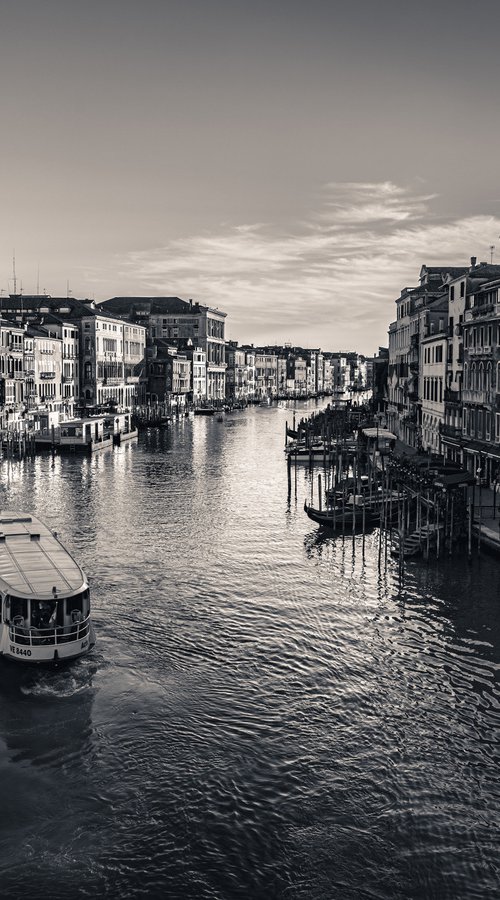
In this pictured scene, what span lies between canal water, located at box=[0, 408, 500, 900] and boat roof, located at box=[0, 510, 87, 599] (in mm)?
2352

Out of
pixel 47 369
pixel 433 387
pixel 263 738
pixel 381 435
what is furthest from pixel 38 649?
pixel 47 369

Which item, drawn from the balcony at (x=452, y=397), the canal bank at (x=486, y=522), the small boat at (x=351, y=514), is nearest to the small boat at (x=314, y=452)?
the balcony at (x=452, y=397)

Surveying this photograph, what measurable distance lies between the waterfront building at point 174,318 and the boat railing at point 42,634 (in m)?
151

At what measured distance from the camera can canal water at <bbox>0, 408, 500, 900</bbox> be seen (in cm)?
1518

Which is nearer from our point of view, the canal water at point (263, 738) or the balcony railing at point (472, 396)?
the canal water at point (263, 738)

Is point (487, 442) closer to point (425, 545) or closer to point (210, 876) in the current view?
point (425, 545)

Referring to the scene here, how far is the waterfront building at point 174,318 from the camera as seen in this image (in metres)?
174

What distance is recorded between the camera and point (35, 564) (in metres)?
26.2

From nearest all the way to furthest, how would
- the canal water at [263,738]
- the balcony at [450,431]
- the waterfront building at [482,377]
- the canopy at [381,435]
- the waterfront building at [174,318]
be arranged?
the canal water at [263,738] → the waterfront building at [482,377] → the balcony at [450,431] → the canopy at [381,435] → the waterfront building at [174,318]

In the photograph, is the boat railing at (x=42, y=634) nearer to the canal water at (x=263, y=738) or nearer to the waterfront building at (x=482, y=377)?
the canal water at (x=263, y=738)

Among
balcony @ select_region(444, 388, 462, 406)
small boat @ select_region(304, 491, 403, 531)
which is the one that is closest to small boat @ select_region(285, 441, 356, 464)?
balcony @ select_region(444, 388, 462, 406)

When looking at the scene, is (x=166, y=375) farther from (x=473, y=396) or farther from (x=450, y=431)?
(x=473, y=396)

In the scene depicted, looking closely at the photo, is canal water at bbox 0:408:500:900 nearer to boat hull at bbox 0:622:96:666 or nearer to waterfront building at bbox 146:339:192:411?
boat hull at bbox 0:622:96:666

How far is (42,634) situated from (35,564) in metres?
3.75
